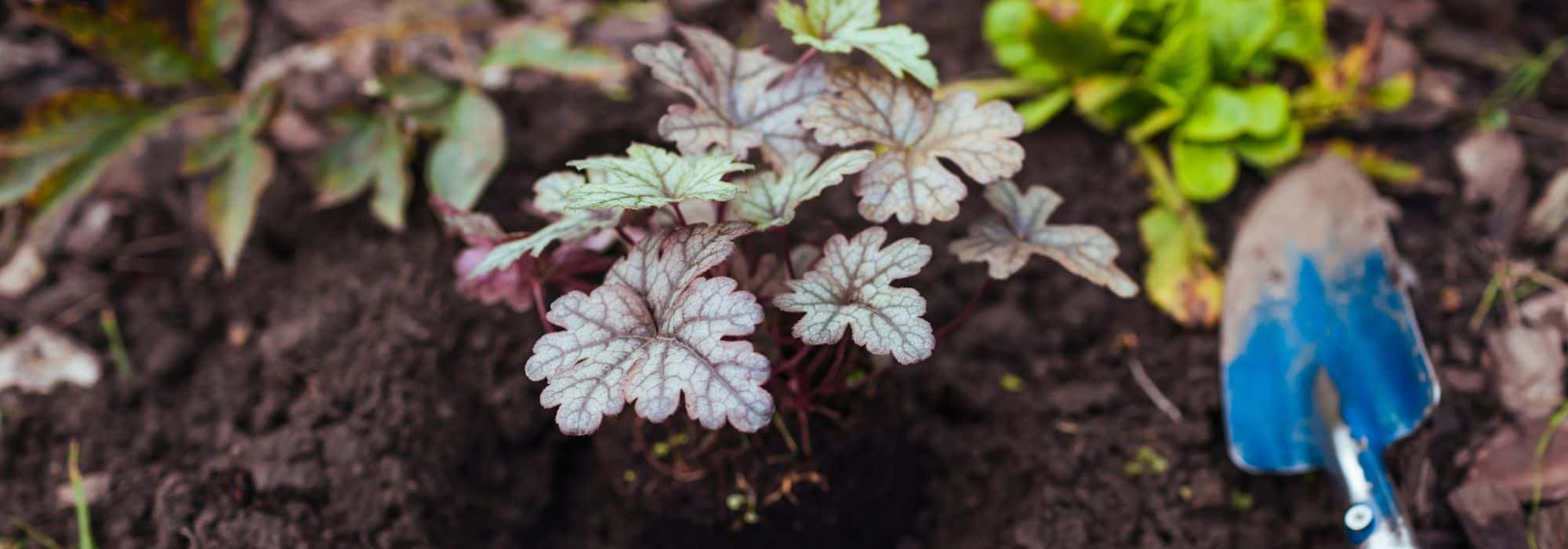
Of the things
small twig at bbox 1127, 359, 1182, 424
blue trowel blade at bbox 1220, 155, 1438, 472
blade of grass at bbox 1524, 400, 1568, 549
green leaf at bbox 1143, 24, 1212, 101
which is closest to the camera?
blade of grass at bbox 1524, 400, 1568, 549

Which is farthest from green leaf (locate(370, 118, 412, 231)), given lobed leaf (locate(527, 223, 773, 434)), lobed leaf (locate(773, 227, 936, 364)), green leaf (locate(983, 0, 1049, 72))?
green leaf (locate(983, 0, 1049, 72))

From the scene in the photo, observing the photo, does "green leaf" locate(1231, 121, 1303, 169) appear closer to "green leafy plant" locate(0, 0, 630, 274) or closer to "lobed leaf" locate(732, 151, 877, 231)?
"lobed leaf" locate(732, 151, 877, 231)

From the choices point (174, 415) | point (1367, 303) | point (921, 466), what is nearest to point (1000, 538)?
point (921, 466)

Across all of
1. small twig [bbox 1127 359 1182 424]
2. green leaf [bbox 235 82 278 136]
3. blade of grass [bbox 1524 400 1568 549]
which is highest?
green leaf [bbox 235 82 278 136]

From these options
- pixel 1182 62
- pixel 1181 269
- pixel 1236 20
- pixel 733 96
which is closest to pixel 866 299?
pixel 733 96

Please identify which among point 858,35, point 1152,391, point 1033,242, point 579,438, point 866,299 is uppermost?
point 858,35

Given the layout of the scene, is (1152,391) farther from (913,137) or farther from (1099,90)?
(913,137)

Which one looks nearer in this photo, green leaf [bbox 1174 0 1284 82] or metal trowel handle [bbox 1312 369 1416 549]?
metal trowel handle [bbox 1312 369 1416 549]

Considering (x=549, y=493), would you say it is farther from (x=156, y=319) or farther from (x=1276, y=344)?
(x=1276, y=344)
